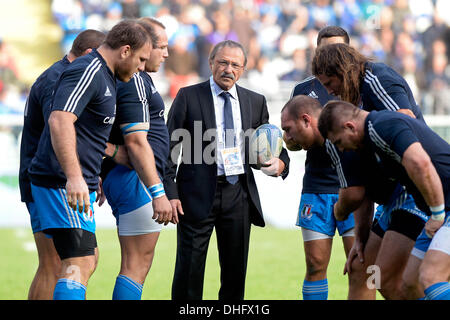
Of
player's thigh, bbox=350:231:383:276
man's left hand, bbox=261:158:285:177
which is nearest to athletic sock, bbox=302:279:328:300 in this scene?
player's thigh, bbox=350:231:383:276

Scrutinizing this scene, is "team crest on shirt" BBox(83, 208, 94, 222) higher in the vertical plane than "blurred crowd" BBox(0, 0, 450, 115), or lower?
lower

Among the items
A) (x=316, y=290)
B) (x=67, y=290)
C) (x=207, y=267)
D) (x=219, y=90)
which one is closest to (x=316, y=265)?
(x=316, y=290)

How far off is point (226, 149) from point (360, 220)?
1.23 meters

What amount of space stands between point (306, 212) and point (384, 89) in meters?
1.55

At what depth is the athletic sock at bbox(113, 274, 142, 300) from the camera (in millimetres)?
4980

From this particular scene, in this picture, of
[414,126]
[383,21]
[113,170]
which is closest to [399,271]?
[414,126]

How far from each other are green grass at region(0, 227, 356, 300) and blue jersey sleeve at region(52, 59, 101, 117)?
3109mm

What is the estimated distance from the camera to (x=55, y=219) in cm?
435

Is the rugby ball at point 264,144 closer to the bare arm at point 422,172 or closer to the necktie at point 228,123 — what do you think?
the necktie at point 228,123

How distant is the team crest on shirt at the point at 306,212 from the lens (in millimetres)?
5797

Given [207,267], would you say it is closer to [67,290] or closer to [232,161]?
[232,161]

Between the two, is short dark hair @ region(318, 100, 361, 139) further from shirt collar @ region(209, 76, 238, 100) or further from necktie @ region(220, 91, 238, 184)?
shirt collar @ region(209, 76, 238, 100)

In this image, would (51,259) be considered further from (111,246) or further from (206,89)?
Answer: (111,246)

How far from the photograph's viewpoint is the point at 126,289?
197 inches
